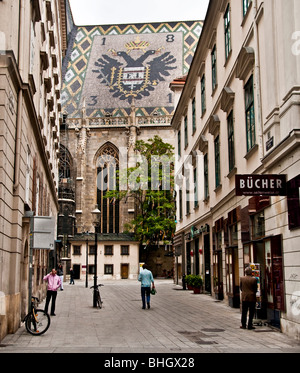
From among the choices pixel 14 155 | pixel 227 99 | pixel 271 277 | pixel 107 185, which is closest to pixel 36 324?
pixel 14 155

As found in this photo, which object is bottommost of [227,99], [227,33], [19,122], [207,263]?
[207,263]

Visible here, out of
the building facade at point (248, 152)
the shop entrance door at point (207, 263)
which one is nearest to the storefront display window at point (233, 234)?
the building facade at point (248, 152)

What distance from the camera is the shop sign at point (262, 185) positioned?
33.6 ft

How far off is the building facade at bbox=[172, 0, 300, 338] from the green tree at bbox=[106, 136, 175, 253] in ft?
73.1

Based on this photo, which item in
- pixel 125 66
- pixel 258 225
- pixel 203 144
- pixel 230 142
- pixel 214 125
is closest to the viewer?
pixel 258 225

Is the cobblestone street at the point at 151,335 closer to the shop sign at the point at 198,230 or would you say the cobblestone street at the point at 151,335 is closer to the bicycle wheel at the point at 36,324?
the bicycle wheel at the point at 36,324

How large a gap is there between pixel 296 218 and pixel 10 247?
251 inches

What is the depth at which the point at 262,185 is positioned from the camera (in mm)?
10305

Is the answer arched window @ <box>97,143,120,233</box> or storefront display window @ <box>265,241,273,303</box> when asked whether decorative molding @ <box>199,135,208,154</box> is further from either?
arched window @ <box>97,143,120,233</box>

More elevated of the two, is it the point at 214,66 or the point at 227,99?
the point at 214,66

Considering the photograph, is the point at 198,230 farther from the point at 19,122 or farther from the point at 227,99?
the point at 19,122

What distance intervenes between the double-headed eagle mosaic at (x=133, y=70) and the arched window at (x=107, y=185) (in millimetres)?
8026

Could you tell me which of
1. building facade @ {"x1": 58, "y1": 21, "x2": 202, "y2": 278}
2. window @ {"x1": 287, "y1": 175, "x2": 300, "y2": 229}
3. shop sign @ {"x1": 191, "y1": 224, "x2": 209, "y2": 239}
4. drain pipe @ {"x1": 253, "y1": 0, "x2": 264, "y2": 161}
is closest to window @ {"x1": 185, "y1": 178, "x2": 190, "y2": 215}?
shop sign @ {"x1": 191, "y1": 224, "x2": 209, "y2": 239}

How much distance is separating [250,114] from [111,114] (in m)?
45.5
